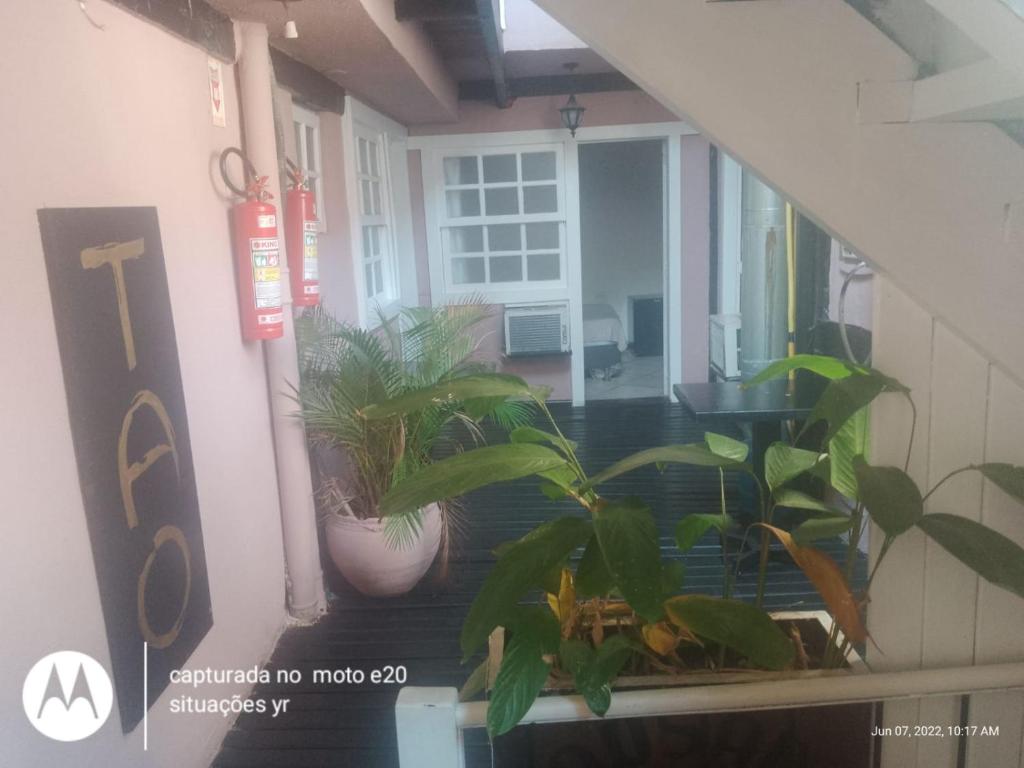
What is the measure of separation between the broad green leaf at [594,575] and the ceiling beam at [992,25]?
21.8 inches

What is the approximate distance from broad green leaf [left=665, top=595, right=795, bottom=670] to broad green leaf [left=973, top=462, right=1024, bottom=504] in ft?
0.90

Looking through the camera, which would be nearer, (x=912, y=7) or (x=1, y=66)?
(x=912, y=7)

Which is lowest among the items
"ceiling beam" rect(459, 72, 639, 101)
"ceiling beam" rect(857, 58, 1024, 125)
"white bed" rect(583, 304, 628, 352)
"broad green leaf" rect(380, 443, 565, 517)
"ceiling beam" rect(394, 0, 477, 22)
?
"white bed" rect(583, 304, 628, 352)

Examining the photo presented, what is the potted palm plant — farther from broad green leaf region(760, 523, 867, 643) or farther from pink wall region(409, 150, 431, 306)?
pink wall region(409, 150, 431, 306)

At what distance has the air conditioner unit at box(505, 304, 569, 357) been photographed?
5906 mm

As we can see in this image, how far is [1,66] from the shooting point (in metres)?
1.35

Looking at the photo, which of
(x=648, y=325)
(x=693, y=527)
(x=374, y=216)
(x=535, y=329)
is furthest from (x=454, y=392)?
(x=648, y=325)

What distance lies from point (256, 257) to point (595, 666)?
1941mm

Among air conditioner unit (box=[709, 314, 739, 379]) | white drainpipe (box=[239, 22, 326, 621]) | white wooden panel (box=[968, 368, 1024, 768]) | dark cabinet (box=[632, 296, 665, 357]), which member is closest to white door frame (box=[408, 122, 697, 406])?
air conditioner unit (box=[709, 314, 739, 379])

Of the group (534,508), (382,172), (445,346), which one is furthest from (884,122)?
(382,172)

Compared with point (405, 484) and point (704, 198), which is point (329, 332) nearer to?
point (405, 484)

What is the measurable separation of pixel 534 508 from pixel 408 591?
3.55 ft

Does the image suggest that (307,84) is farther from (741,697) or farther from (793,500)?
(741,697)

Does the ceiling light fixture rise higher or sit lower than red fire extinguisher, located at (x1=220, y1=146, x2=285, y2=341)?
higher
